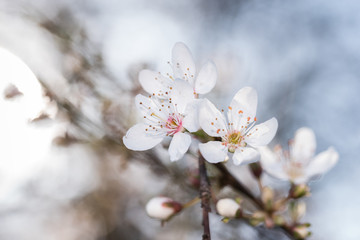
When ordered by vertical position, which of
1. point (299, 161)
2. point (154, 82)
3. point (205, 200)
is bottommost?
point (205, 200)

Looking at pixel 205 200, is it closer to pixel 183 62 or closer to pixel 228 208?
pixel 228 208

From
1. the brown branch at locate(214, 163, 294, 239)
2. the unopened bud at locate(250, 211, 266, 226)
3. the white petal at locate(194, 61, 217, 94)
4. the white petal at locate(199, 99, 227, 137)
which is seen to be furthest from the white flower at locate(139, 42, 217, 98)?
the unopened bud at locate(250, 211, 266, 226)

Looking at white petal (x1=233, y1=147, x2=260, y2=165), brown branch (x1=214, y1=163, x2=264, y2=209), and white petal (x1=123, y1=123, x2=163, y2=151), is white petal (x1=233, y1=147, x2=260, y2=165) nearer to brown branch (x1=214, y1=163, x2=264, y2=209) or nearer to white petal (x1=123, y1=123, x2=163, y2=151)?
brown branch (x1=214, y1=163, x2=264, y2=209)

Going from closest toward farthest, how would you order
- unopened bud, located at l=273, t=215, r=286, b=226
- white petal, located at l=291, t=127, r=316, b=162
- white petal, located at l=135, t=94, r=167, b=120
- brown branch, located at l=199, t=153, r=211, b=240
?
brown branch, located at l=199, t=153, r=211, b=240 → unopened bud, located at l=273, t=215, r=286, b=226 → white petal, located at l=135, t=94, r=167, b=120 → white petal, located at l=291, t=127, r=316, b=162

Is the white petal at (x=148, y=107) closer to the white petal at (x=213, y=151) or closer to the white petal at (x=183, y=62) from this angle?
the white petal at (x=183, y=62)

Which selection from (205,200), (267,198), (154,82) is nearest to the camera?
(205,200)

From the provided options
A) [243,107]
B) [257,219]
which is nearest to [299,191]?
[257,219]
